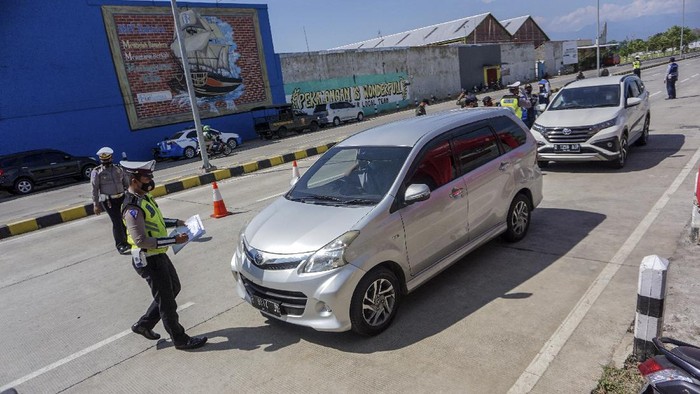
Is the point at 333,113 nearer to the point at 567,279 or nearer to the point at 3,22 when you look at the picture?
the point at 3,22

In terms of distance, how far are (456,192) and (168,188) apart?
10588 millimetres

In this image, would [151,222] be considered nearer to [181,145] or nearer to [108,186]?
[108,186]

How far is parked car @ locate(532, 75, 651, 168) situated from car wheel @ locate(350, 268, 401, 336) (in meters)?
6.24

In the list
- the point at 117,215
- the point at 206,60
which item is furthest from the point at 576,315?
the point at 206,60

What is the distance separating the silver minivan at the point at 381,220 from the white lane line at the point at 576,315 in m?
1.16

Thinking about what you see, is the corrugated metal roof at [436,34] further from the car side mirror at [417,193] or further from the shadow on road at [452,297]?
the car side mirror at [417,193]

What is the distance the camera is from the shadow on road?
3.93 meters

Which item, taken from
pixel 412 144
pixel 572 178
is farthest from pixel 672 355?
pixel 572 178

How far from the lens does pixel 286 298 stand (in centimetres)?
373

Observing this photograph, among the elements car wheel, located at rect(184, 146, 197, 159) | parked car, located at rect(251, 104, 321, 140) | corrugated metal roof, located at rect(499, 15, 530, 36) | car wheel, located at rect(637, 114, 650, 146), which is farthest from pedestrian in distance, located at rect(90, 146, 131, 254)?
corrugated metal roof, located at rect(499, 15, 530, 36)

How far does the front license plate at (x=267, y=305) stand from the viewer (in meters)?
3.81

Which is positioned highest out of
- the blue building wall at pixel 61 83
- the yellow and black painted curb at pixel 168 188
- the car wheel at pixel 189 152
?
the blue building wall at pixel 61 83

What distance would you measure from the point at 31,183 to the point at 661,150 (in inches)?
832

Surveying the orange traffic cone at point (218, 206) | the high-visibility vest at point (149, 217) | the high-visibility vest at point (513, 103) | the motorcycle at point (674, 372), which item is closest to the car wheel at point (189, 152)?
the orange traffic cone at point (218, 206)
